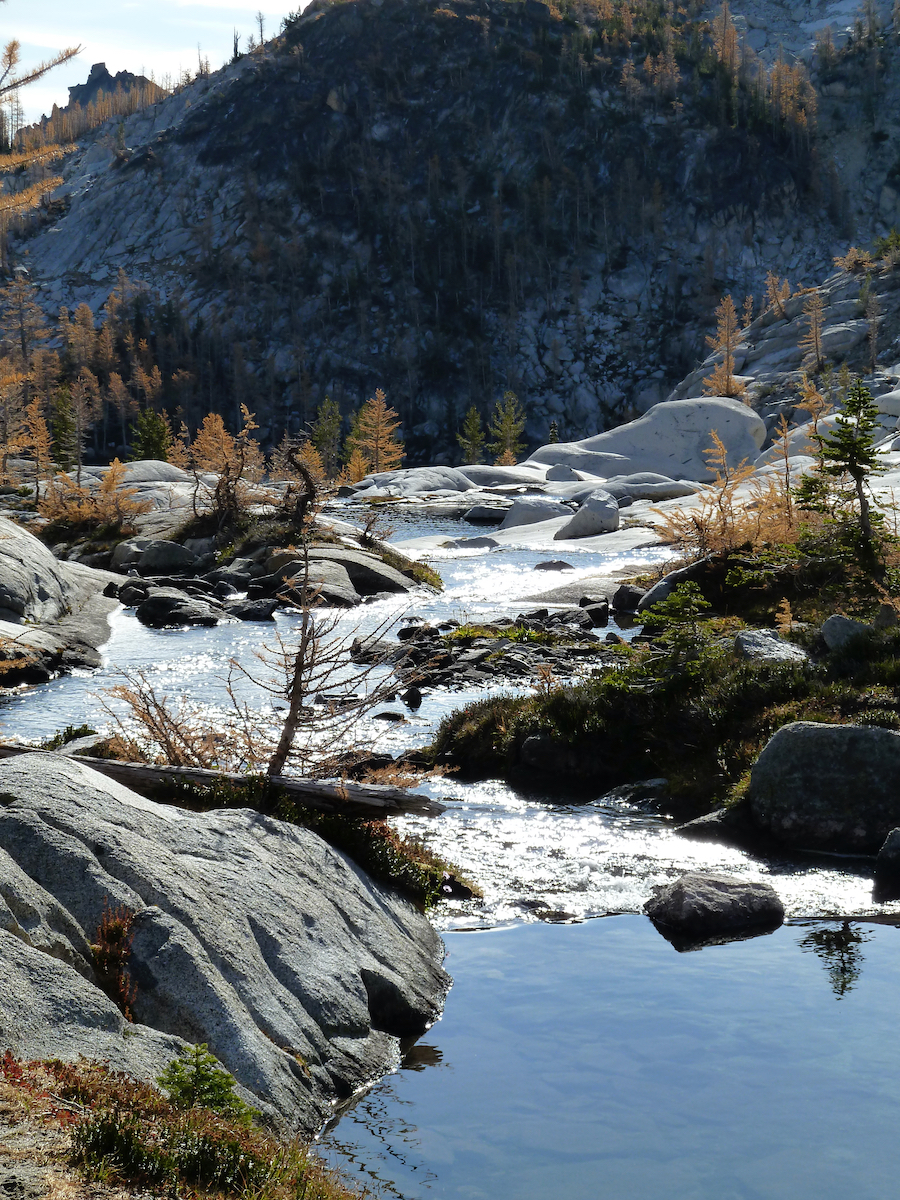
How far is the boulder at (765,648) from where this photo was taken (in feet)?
48.2

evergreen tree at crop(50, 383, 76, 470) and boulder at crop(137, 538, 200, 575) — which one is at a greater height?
evergreen tree at crop(50, 383, 76, 470)

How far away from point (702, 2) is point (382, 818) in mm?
218238

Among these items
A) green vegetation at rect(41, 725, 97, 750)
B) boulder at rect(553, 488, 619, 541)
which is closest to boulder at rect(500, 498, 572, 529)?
boulder at rect(553, 488, 619, 541)

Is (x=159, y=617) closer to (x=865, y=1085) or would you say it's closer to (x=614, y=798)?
(x=614, y=798)

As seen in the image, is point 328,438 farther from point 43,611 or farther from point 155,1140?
point 155,1140

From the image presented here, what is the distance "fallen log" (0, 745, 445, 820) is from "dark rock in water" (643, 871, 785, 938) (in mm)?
2311

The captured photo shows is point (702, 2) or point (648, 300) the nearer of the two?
point (648, 300)

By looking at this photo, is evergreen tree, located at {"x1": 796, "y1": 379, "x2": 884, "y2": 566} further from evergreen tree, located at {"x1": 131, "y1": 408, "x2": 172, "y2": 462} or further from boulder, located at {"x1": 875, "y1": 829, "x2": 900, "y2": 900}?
evergreen tree, located at {"x1": 131, "y1": 408, "x2": 172, "y2": 462}

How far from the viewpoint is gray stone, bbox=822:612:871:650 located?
14578 mm

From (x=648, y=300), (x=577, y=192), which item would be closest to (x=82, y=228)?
(x=577, y=192)

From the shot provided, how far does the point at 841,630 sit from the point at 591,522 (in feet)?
88.9

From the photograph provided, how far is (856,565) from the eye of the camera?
19.0 metres

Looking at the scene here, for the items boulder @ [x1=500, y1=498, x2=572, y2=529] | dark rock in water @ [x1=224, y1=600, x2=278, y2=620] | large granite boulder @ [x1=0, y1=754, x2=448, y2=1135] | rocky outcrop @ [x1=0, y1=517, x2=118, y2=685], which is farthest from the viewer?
boulder @ [x1=500, y1=498, x2=572, y2=529]

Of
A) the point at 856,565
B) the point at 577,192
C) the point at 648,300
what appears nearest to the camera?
the point at 856,565
